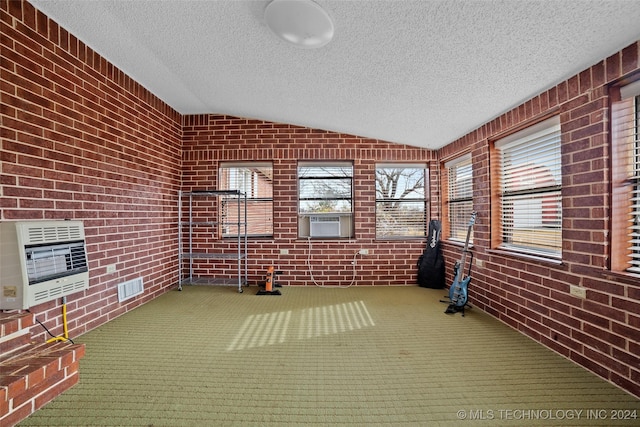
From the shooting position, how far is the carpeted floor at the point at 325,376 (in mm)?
1471

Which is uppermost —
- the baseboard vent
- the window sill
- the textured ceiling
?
the textured ceiling

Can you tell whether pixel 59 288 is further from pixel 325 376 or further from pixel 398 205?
pixel 398 205

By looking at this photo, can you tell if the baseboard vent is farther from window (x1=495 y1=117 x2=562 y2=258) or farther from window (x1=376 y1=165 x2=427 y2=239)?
window (x1=495 y1=117 x2=562 y2=258)

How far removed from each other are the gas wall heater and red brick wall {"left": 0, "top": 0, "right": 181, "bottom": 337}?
15 centimetres

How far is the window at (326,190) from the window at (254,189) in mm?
518

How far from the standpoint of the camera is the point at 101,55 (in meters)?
2.68

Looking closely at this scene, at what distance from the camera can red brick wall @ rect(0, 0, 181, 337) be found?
1927 mm

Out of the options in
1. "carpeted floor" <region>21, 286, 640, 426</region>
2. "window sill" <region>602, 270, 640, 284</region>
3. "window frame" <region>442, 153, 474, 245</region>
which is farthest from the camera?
"window frame" <region>442, 153, 474, 245</region>

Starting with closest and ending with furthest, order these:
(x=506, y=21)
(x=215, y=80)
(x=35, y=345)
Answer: (x=506, y=21) → (x=35, y=345) → (x=215, y=80)

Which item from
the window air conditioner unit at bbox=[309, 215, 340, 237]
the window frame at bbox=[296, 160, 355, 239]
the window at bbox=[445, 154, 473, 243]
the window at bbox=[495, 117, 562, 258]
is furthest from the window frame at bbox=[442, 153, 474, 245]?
the window air conditioner unit at bbox=[309, 215, 340, 237]

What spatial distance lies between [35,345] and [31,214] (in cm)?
98

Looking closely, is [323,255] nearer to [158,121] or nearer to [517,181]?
[517,181]

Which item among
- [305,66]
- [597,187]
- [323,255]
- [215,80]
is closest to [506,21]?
[597,187]

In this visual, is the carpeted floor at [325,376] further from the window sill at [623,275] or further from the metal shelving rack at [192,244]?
the metal shelving rack at [192,244]
